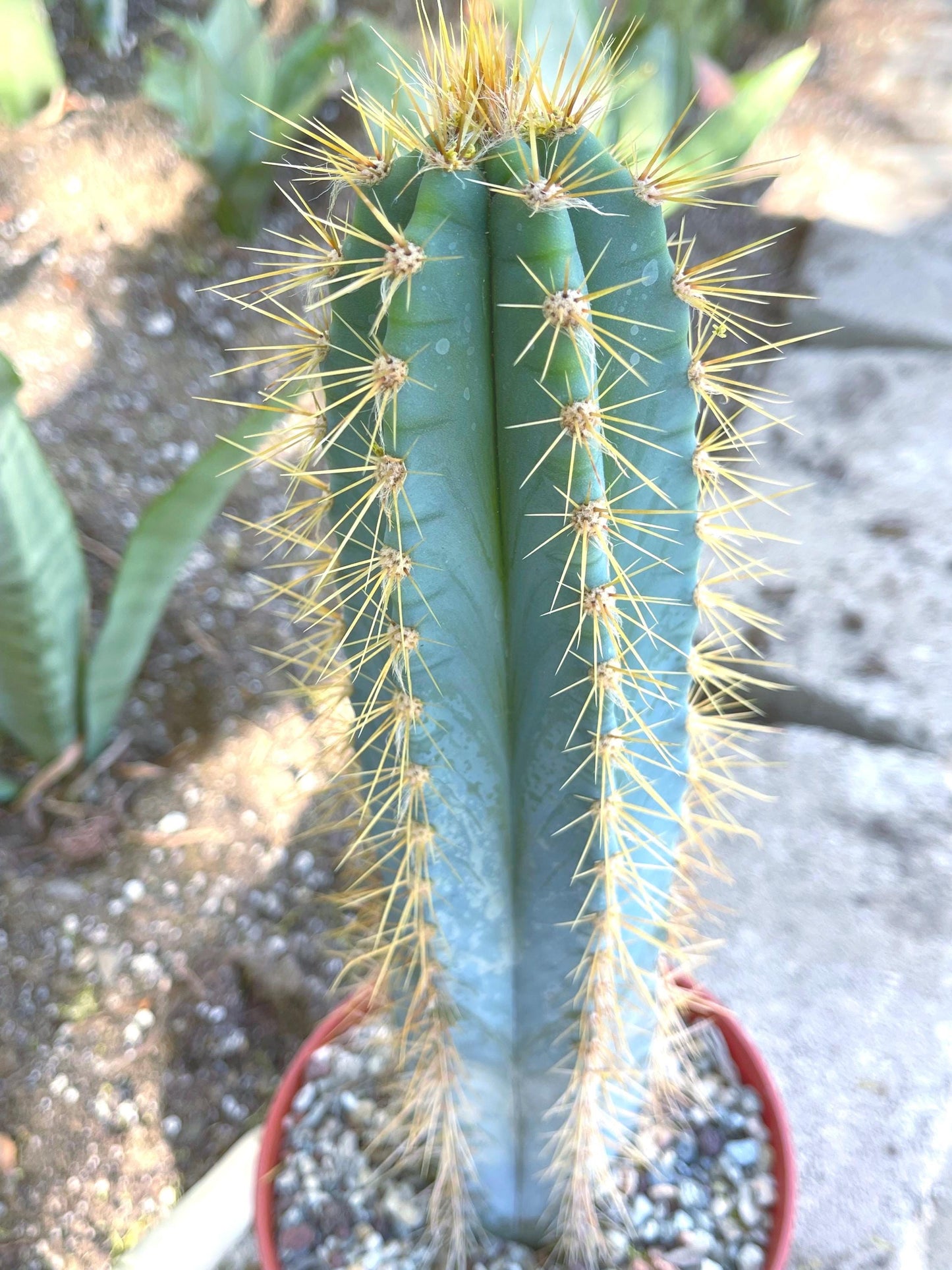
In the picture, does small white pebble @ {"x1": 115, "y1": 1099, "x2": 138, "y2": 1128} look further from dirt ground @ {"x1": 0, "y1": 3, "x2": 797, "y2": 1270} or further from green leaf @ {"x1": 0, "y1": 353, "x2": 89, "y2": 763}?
green leaf @ {"x1": 0, "y1": 353, "x2": 89, "y2": 763}

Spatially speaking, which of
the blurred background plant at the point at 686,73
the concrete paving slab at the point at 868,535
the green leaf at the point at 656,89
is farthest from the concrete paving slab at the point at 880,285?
the green leaf at the point at 656,89

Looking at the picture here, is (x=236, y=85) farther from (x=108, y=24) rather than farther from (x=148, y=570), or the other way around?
(x=148, y=570)

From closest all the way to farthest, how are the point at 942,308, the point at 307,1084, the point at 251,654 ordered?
the point at 307,1084, the point at 251,654, the point at 942,308

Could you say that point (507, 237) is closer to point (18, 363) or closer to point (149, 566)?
point (149, 566)

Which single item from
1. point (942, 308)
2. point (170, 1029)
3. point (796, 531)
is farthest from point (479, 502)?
point (942, 308)

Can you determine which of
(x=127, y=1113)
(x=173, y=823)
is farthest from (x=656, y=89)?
(x=127, y=1113)

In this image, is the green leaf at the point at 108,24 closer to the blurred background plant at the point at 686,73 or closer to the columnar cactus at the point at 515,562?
the blurred background plant at the point at 686,73
